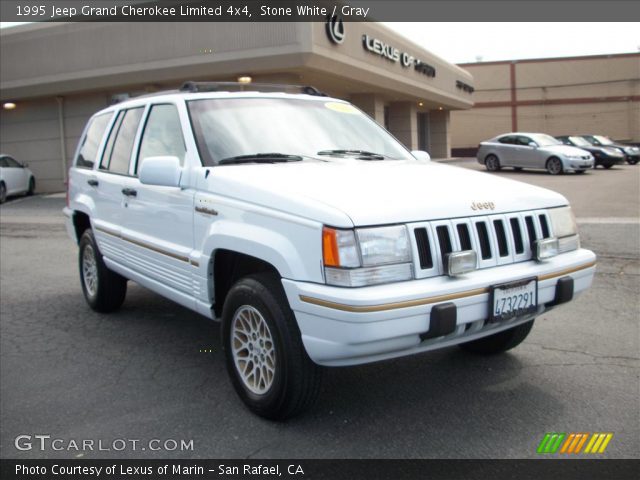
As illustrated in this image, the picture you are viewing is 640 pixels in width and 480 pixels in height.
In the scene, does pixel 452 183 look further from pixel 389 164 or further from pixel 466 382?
pixel 466 382

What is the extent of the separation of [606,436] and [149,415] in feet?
8.33

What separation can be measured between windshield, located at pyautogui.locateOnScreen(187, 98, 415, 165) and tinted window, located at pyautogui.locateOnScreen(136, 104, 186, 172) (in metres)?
0.20

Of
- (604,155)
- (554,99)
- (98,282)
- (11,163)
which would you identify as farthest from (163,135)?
(554,99)

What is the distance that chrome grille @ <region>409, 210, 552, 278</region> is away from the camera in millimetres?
3230

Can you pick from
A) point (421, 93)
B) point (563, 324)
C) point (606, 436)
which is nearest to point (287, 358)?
point (606, 436)

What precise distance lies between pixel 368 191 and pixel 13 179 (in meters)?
19.9

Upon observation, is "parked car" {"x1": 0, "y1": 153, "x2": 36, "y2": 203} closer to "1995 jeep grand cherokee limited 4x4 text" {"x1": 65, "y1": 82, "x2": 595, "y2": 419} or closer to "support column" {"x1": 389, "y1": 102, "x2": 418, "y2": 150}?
"support column" {"x1": 389, "y1": 102, "x2": 418, "y2": 150}

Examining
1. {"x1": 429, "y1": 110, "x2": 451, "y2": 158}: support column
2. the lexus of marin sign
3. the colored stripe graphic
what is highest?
the lexus of marin sign

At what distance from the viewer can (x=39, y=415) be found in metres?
3.79

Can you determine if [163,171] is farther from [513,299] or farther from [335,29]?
[335,29]

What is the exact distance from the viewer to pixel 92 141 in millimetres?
6363

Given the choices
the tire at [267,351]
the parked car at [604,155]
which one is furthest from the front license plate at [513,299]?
the parked car at [604,155]

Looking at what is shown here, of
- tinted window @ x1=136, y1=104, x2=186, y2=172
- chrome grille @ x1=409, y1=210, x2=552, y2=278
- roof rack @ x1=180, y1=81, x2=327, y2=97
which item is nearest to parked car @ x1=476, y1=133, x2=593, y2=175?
roof rack @ x1=180, y1=81, x2=327, y2=97

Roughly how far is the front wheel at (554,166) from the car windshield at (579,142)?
644 centimetres
